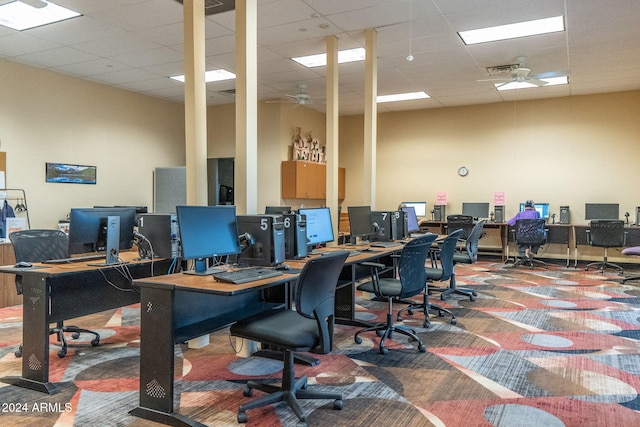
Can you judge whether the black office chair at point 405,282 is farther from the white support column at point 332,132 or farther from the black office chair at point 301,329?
the white support column at point 332,132

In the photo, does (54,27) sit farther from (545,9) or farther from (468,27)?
(545,9)

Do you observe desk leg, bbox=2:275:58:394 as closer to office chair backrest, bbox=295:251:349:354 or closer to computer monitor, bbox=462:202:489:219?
office chair backrest, bbox=295:251:349:354

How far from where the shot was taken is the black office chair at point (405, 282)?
12.5 feet

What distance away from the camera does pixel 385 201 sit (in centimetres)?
1138

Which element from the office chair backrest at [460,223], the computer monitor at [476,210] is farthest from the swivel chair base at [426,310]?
the computer monitor at [476,210]

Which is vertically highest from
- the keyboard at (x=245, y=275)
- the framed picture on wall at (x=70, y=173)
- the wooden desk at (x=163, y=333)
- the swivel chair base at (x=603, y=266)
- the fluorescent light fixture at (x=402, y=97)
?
the fluorescent light fixture at (x=402, y=97)

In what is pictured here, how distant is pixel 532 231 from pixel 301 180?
4728 mm

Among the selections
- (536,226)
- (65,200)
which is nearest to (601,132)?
(536,226)

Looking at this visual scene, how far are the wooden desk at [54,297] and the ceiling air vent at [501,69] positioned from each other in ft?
20.0

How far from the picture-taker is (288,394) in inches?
108

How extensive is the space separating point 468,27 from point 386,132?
554 centimetres

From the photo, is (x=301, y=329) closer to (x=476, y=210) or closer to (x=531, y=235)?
(x=531, y=235)

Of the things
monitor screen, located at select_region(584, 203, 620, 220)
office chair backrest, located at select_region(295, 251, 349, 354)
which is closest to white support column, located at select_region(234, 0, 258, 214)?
office chair backrest, located at select_region(295, 251, 349, 354)

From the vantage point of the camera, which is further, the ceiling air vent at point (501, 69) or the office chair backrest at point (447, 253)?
the ceiling air vent at point (501, 69)
